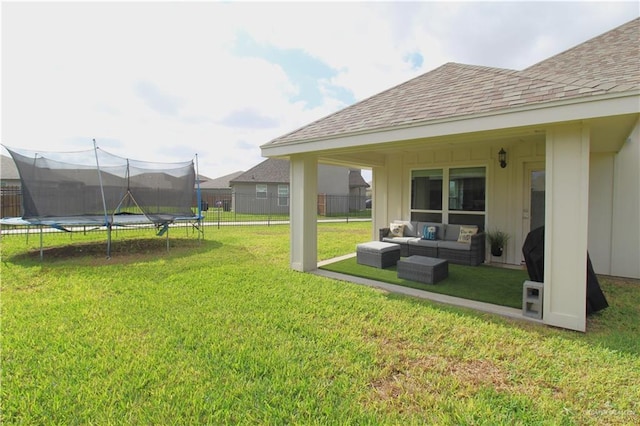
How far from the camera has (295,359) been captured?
9.61 ft

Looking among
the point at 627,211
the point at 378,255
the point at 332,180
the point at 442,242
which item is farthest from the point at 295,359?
the point at 332,180

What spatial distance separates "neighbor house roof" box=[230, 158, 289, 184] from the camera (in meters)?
24.0

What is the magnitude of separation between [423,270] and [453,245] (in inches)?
82.6

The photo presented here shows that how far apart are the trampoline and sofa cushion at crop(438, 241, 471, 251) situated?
24.3ft

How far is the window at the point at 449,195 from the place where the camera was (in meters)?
7.70

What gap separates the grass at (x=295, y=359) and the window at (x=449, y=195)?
10.5 feet

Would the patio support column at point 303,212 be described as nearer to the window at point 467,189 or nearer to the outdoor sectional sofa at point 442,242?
the outdoor sectional sofa at point 442,242

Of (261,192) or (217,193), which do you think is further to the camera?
(217,193)

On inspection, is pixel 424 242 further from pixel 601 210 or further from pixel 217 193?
pixel 217 193

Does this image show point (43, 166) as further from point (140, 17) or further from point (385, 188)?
point (385, 188)

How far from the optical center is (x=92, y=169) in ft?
28.3

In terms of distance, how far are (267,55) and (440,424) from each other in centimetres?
786

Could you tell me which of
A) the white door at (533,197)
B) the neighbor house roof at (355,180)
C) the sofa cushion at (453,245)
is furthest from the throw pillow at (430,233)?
the neighbor house roof at (355,180)

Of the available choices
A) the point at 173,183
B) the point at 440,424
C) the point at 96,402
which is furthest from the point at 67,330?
the point at 173,183
